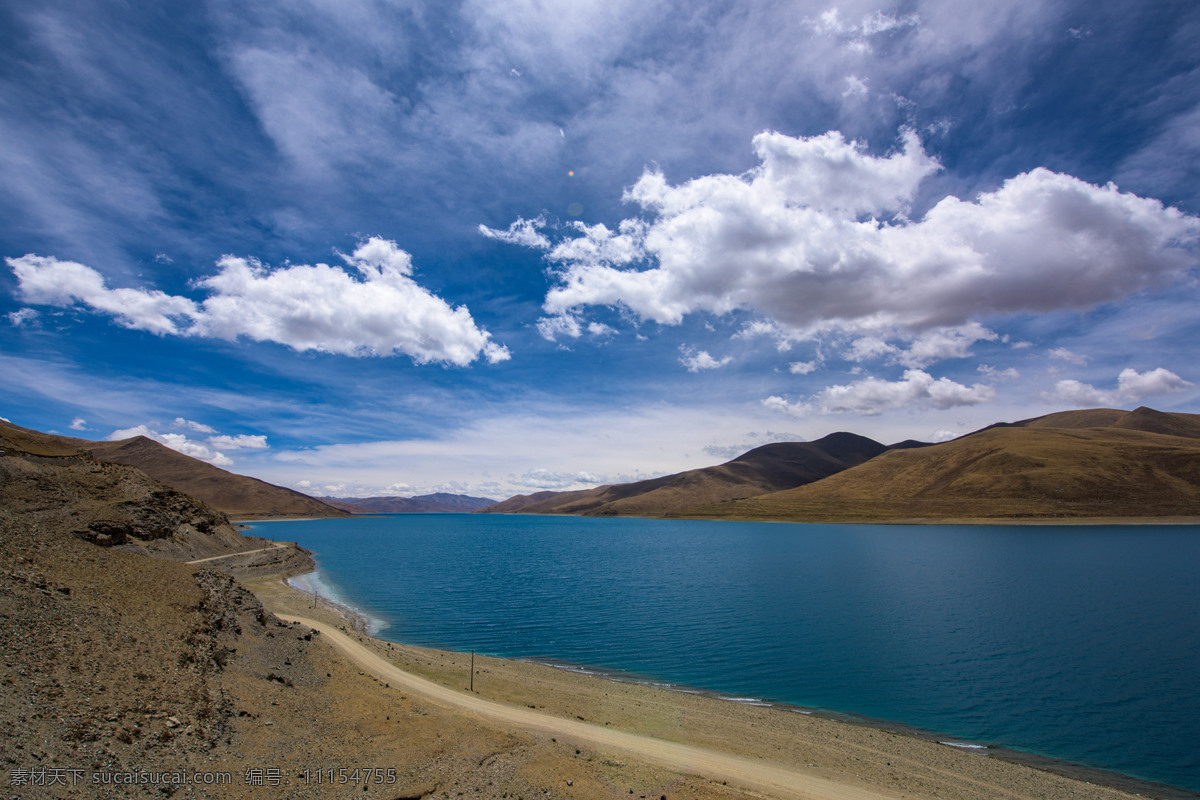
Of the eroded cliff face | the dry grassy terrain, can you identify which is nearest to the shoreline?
the dry grassy terrain

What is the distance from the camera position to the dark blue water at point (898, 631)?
97.2ft

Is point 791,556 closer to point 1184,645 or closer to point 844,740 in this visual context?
point 1184,645

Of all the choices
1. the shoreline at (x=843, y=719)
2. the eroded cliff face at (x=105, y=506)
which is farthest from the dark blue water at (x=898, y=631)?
the eroded cliff face at (x=105, y=506)

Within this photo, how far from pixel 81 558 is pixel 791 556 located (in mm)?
112430

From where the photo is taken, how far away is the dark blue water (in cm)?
2964

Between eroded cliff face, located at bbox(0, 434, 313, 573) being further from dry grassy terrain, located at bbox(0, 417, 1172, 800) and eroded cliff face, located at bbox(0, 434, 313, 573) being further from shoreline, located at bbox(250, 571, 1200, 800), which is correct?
shoreline, located at bbox(250, 571, 1200, 800)

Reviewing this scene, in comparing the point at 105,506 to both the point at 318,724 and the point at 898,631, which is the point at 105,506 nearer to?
the point at 318,724

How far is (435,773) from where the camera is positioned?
17188 millimetres

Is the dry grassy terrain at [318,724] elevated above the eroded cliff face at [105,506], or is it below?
below

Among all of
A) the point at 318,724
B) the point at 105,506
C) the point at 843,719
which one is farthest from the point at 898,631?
the point at 105,506

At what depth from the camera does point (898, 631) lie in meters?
47.1

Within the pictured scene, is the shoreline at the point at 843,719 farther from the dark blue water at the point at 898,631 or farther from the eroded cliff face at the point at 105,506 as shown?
the eroded cliff face at the point at 105,506

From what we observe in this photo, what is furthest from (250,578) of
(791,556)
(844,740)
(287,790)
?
(791,556)

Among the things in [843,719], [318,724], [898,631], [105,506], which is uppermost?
[105,506]
